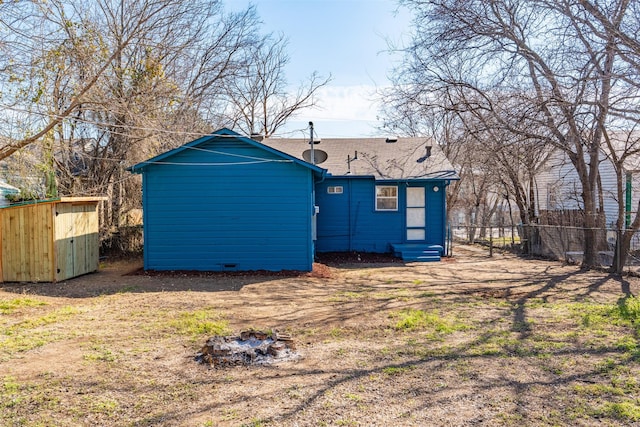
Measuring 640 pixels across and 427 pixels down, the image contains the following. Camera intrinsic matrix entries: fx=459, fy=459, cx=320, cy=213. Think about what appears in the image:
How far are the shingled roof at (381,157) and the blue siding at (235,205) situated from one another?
4362 millimetres

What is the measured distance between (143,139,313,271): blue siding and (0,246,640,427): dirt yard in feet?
6.01

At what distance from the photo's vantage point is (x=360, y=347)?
210 inches

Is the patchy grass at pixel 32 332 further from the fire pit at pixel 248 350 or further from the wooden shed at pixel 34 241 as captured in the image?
the wooden shed at pixel 34 241

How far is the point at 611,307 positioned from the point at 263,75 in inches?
923

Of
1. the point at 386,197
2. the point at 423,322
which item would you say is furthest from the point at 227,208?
the point at 423,322

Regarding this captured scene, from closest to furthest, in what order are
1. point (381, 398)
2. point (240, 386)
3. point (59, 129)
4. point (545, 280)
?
point (381, 398)
point (240, 386)
point (545, 280)
point (59, 129)

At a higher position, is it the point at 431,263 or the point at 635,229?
the point at 635,229

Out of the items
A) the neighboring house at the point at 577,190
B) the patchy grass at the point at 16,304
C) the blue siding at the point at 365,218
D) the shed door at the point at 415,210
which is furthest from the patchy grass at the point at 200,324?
the neighboring house at the point at 577,190

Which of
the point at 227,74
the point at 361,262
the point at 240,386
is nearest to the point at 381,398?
the point at 240,386

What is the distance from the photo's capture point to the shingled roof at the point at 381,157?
49.3 feet

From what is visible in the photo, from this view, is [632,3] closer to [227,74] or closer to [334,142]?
[334,142]

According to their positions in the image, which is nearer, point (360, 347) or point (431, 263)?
point (360, 347)

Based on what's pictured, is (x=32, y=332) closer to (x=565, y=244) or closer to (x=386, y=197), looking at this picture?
(x=386, y=197)

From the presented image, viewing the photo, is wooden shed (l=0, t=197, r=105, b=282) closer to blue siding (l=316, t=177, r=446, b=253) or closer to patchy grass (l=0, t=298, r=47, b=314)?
patchy grass (l=0, t=298, r=47, b=314)
